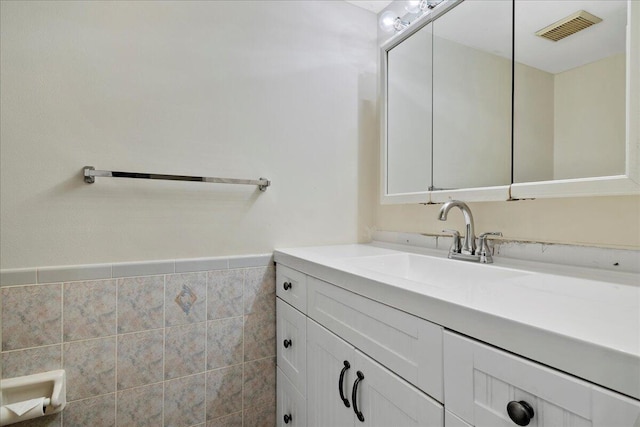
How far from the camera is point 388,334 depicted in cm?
72

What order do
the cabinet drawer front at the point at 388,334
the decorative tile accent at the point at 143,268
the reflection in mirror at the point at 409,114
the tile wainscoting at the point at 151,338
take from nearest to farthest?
the cabinet drawer front at the point at 388,334 → the tile wainscoting at the point at 151,338 → the decorative tile accent at the point at 143,268 → the reflection in mirror at the point at 409,114

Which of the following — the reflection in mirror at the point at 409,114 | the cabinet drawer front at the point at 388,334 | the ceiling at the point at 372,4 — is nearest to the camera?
the cabinet drawer front at the point at 388,334

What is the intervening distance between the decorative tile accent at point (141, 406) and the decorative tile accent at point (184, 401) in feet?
0.09

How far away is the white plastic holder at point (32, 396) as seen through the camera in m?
0.85

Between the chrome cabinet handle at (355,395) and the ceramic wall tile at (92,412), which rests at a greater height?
the chrome cabinet handle at (355,395)

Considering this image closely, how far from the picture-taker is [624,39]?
0.74 meters

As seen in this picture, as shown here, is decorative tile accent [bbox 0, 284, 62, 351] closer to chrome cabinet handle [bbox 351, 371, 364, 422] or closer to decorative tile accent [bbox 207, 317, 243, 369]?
decorative tile accent [bbox 207, 317, 243, 369]

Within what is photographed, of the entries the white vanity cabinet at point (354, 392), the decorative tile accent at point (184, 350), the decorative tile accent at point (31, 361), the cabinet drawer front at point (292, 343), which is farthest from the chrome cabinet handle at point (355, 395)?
the decorative tile accent at point (31, 361)

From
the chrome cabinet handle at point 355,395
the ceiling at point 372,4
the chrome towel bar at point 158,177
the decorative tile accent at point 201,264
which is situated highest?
the ceiling at point 372,4

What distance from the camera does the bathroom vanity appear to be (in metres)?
0.41

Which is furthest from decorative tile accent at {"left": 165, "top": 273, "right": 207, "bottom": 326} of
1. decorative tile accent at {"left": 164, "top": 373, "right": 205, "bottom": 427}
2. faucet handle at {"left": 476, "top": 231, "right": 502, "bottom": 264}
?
faucet handle at {"left": 476, "top": 231, "right": 502, "bottom": 264}

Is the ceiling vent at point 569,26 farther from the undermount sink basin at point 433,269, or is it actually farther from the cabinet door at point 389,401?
the cabinet door at point 389,401

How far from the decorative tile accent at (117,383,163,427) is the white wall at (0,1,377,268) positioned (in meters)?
0.47

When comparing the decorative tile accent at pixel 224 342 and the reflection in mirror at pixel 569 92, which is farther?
the decorative tile accent at pixel 224 342
